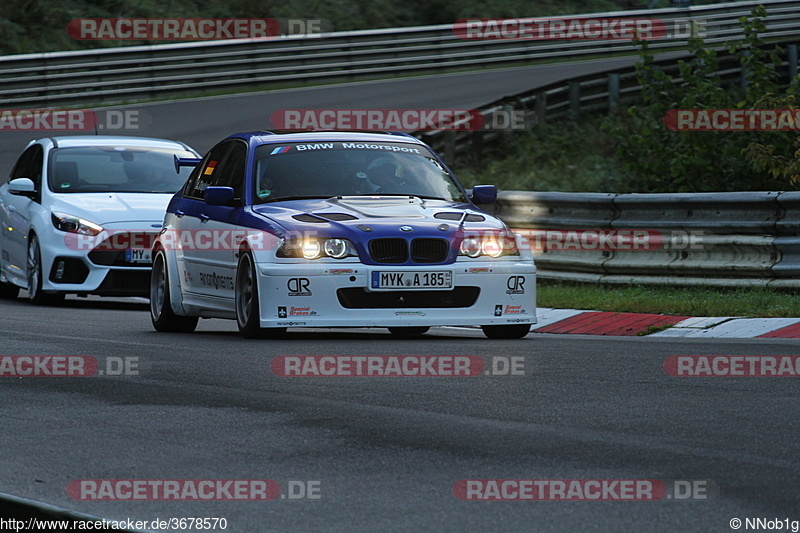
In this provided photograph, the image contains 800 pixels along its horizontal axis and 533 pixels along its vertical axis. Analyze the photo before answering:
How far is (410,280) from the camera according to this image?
993 cm

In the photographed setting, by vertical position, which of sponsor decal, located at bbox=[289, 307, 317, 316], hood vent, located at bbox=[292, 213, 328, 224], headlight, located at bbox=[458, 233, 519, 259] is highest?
hood vent, located at bbox=[292, 213, 328, 224]

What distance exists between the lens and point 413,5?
41344 mm

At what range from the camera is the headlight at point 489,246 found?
10148 millimetres

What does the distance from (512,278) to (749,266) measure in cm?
287

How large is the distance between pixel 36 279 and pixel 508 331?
5.88 meters

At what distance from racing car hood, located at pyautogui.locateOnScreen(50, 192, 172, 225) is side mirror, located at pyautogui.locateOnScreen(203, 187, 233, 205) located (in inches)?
145

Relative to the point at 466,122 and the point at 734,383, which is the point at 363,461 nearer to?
the point at 734,383

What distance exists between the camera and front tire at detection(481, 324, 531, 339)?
10.4 meters

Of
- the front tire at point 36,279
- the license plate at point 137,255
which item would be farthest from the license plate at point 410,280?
the front tire at point 36,279

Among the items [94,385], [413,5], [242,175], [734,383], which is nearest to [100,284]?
[242,175]

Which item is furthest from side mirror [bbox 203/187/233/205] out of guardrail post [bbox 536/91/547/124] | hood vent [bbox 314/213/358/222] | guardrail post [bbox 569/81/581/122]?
guardrail post [bbox 569/81/581/122]

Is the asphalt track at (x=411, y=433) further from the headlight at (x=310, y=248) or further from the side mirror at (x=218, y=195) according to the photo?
the side mirror at (x=218, y=195)

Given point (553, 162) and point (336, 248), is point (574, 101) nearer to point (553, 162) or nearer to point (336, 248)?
point (553, 162)

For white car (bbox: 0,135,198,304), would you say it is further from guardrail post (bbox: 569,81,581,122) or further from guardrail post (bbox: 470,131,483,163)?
guardrail post (bbox: 569,81,581,122)
